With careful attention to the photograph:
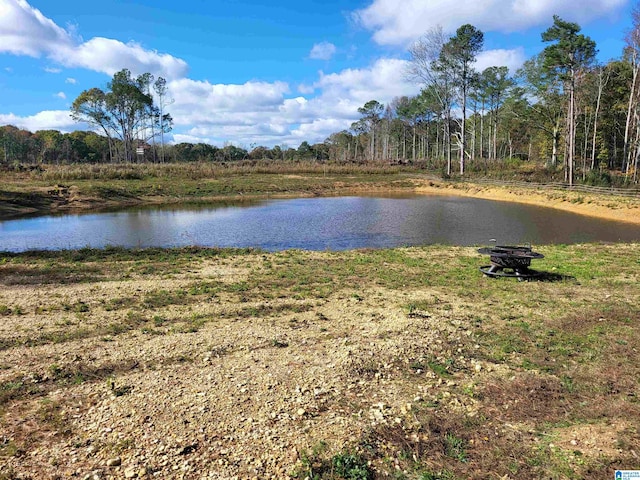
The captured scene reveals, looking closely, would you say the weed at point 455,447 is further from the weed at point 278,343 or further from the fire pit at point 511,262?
the fire pit at point 511,262

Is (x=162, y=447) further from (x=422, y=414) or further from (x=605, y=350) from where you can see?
(x=605, y=350)

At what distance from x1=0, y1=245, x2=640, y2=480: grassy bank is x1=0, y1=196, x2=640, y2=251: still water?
8.13m

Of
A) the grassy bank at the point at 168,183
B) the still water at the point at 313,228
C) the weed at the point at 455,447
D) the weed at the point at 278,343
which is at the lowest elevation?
the still water at the point at 313,228

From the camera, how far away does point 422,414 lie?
4605 millimetres

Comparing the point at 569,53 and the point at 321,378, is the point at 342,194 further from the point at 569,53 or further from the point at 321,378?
the point at 321,378

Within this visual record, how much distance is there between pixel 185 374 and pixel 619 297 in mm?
8391

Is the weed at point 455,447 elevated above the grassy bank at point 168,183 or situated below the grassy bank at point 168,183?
below

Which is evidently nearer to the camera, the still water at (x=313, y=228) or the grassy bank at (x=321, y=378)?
the grassy bank at (x=321, y=378)

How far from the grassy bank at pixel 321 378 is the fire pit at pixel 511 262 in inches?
19.6

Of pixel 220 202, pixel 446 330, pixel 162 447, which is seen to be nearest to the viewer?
pixel 162 447

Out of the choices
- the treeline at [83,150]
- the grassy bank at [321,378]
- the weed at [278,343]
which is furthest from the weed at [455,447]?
the treeline at [83,150]

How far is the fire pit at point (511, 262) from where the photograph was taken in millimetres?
10266

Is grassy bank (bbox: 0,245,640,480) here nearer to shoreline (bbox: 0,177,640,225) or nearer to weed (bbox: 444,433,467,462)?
weed (bbox: 444,433,467,462)

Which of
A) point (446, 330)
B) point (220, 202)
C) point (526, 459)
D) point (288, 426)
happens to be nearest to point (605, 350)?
point (446, 330)
